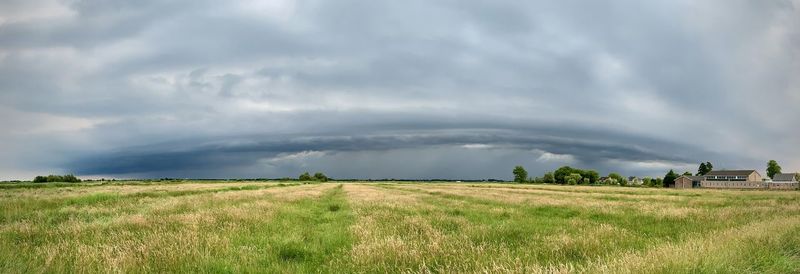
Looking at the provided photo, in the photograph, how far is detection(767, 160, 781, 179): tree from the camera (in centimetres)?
15021

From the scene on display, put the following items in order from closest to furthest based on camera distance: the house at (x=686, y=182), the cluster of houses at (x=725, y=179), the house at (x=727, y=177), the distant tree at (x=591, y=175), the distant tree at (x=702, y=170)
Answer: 1. the cluster of houses at (x=725, y=179)
2. the house at (x=727, y=177)
3. the house at (x=686, y=182)
4. the distant tree at (x=702, y=170)
5. the distant tree at (x=591, y=175)

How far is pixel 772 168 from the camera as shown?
151625 millimetres

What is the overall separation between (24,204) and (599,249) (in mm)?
23215

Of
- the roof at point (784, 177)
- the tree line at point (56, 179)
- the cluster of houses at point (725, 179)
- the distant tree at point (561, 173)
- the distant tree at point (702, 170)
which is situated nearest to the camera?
the tree line at point (56, 179)

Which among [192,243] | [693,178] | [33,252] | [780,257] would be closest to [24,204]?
[33,252]

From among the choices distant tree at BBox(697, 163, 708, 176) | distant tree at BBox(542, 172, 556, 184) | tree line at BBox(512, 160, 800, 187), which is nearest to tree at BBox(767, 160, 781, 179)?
tree line at BBox(512, 160, 800, 187)

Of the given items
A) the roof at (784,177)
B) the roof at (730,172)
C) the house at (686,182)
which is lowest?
the house at (686,182)

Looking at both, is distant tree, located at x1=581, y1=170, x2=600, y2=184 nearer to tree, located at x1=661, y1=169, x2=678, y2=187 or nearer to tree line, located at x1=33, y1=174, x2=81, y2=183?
tree, located at x1=661, y1=169, x2=678, y2=187

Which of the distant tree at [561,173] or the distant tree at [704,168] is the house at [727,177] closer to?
the distant tree at [704,168]

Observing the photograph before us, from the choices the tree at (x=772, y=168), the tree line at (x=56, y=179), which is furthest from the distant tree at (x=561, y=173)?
the tree line at (x=56, y=179)

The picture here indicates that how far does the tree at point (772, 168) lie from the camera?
5914 inches

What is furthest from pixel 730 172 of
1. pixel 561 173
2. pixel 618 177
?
pixel 561 173

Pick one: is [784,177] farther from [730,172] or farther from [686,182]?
[686,182]

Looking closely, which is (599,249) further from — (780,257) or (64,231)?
(64,231)
